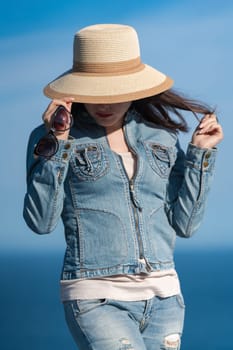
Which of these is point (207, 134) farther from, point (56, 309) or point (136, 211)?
point (56, 309)

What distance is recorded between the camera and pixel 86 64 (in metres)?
5.12

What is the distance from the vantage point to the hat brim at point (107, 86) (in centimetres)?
501

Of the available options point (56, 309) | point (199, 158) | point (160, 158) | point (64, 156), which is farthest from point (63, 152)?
point (56, 309)

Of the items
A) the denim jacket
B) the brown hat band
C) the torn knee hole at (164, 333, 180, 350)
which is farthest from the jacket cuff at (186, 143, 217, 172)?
the torn knee hole at (164, 333, 180, 350)

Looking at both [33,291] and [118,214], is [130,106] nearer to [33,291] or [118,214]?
[118,214]

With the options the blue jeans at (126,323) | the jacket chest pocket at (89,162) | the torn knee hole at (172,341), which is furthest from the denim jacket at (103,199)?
the torn knee hole at (172,341)

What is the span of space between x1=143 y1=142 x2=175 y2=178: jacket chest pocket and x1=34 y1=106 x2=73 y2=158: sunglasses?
34 cm

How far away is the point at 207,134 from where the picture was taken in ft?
17.1

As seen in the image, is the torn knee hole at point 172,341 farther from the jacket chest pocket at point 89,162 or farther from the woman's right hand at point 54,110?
the woman's right hand at point 54,110

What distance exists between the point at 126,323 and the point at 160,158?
0.60 metres

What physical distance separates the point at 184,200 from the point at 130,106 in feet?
1.24

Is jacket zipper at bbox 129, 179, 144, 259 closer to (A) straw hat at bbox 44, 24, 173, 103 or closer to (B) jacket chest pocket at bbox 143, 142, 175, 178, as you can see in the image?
(B) jacket chest pocket at bbox 143, 142, 175, 178

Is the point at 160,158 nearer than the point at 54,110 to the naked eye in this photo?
No

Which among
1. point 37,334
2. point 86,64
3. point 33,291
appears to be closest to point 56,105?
point 86,64
